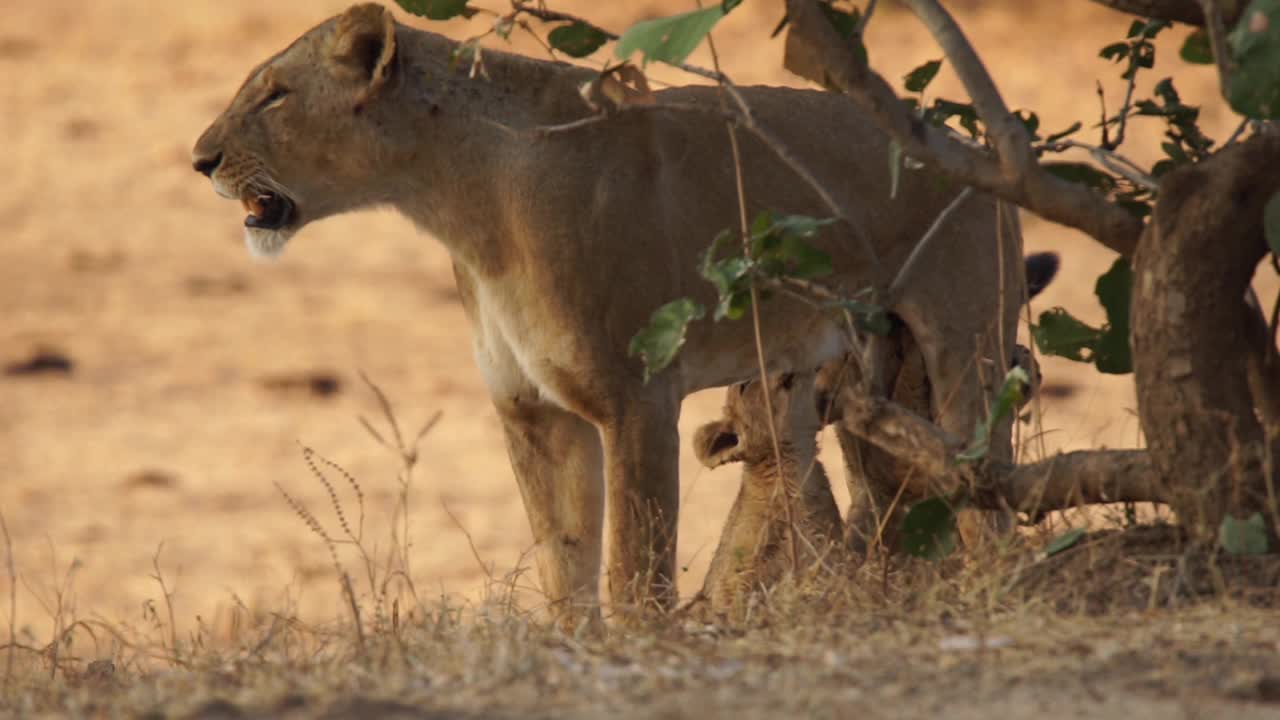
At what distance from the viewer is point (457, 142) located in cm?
538

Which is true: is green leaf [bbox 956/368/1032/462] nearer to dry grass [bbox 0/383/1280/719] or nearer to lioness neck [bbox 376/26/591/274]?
dry grass [bbox 0/383/1280/719]

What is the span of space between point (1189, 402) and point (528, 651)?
146 cm

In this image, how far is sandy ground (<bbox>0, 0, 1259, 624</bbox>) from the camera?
37.2ft

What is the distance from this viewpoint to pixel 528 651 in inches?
155

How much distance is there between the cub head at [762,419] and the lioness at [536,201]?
45cm

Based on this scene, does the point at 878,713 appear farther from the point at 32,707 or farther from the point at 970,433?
the point at 970,433

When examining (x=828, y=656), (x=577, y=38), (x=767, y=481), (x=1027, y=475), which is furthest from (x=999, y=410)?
(x=767, y=481)

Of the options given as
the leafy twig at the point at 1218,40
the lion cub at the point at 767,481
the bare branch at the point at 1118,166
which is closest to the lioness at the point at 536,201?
the lion cub at the point at 767,481

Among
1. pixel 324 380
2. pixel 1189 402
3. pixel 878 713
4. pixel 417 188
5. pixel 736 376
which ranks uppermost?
pixel 324 380

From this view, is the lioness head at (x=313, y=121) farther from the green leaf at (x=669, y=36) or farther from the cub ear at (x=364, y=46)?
the green leaf at (x=669, y=36)

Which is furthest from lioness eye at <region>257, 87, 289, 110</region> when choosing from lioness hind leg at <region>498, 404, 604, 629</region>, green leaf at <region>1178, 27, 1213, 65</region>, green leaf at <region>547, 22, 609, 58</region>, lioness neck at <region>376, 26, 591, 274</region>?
green leaf at <region>1178, 27, 1213, 65</region>

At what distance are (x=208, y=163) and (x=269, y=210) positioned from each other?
20cm

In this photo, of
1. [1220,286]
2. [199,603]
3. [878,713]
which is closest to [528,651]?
[878,713]

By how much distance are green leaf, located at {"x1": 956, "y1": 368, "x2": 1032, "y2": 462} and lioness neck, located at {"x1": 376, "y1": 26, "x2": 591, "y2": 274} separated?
4.86 ft
